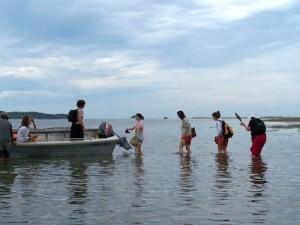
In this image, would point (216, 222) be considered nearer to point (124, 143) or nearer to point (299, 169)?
point (299, 169)

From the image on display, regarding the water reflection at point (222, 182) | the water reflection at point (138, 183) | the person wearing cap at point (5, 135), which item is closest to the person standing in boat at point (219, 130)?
the water reflection at point (222, 182)

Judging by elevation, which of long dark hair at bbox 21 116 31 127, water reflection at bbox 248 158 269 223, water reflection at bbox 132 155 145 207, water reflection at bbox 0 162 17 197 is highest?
long dark hair at bbox 21 116 31 127

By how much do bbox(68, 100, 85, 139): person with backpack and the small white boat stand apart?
0.29 meters

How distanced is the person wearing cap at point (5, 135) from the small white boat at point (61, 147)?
1188 mm

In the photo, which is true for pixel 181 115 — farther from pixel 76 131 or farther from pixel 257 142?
pixel 76 131

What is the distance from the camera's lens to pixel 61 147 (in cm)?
1881

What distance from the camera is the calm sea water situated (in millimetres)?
8305

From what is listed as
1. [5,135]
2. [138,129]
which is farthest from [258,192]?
[138,129]

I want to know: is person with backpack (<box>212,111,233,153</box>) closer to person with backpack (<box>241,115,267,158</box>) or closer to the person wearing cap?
person with backpack (<box>241,115,267,158</box>)

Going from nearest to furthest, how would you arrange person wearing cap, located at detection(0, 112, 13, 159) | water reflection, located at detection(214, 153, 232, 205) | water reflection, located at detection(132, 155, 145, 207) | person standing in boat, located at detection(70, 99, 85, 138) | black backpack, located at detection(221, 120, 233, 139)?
water reflection, located at detection(132, 155, 145, 207), water reflection, located at detection(214, 153, 232, 205), person wearing cap, located at detection(0, 112, 13, 159), person standing in boat, located at detection(70, 99, 85, 138), black backpack, located at detection(221, 120, 233, 139)

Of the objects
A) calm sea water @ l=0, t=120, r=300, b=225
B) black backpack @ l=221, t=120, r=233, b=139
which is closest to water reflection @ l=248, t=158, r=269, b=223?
calm sea water @ l=0, t=120, r=300, b=225

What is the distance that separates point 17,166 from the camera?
16.0 m

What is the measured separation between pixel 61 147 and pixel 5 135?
2639mm

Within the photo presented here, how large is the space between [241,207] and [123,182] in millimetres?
3793
